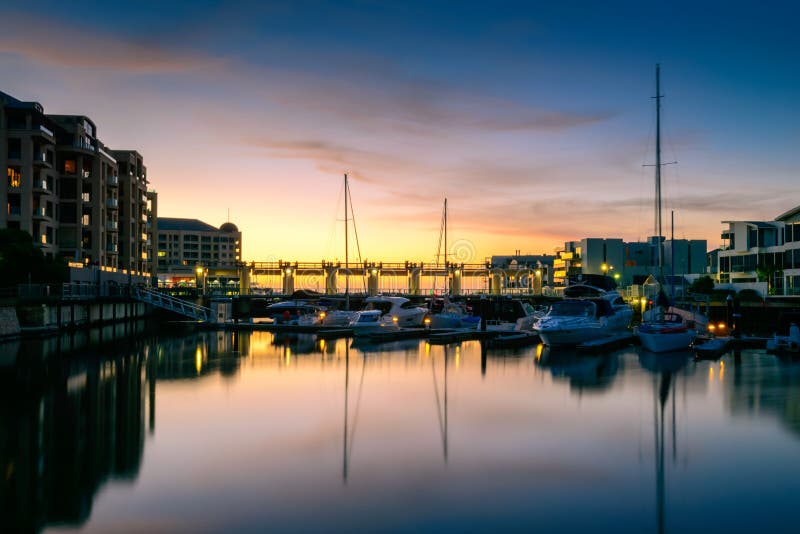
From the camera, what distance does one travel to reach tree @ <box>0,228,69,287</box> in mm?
47938

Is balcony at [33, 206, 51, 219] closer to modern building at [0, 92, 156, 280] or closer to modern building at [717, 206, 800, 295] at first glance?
modern building at [0, 92, 156, 280]

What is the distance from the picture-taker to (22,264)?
Result: 48750 mm

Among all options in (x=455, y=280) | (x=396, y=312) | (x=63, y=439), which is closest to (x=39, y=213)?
(x=396, y=312)

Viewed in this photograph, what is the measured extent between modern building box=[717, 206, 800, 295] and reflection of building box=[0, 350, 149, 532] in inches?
2468

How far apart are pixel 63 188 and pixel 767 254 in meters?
81.3

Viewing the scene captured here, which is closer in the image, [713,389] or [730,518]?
[730,518]

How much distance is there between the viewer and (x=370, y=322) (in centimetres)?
4816

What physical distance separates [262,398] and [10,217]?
51.4 metres

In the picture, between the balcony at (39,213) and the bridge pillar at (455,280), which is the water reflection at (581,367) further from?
the bridge pillar at (455,280)

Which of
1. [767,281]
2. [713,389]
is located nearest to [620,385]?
[713,389]

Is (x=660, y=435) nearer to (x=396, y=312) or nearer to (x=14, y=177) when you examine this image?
(x=396, y=312)

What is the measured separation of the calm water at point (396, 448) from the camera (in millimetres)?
12219

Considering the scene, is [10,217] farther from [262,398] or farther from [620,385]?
[620,385]

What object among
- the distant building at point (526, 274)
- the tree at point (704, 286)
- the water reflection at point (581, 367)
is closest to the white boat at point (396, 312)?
the water reflection at point (581, 367)
